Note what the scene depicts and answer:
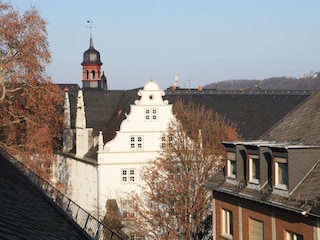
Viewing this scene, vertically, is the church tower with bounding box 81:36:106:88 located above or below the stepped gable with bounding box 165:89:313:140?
above

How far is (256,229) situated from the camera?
22.0 m

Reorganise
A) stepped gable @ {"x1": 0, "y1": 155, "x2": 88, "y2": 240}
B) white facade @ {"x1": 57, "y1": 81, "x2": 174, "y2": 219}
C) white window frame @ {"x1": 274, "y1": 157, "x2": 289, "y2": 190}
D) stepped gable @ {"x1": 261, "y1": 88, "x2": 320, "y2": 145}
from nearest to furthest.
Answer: stepped gable @ {"x1": 0, "y1": 155, "x2": 88, "y2": 240} → white window frame @ {"x1": 274, "y1": 157, "x2": 289, "y2": 190} → stepped gable @ {"x1": 261, "y1": 88, "x2": 320, "y2": 145} → white facade @ {"x1": 57, "y1": 81, "x2": 174, "y2": 219}

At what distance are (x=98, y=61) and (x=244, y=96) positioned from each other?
975 inches

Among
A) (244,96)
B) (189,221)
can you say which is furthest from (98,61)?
(189,221)

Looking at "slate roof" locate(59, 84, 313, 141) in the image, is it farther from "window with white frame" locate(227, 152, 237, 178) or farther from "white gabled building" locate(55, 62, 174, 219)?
"window with white frame" locate(227, 152, 237, 178)

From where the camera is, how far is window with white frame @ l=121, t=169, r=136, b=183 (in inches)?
1740

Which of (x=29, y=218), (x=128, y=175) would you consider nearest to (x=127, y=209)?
(x=128, y=175)

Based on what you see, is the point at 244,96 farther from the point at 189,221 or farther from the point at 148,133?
the point at 189,221

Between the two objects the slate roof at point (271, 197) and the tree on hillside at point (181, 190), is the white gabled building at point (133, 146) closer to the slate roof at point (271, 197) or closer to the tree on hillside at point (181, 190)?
the tree on hillside at point (181, 190)

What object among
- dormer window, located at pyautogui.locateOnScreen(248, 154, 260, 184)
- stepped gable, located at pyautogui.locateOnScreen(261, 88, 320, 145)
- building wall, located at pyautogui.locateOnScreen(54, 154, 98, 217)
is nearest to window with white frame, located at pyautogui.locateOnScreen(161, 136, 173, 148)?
building wall, located at pyautogui.locateOnScreen(54, 154, 98, 217)

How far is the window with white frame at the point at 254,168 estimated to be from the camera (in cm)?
2188

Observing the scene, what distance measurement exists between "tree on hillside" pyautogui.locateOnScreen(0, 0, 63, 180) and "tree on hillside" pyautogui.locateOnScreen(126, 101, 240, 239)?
6.53 m

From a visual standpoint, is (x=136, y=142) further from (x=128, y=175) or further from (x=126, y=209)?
(x=126, y=209)

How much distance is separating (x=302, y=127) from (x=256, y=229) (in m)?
3.97
